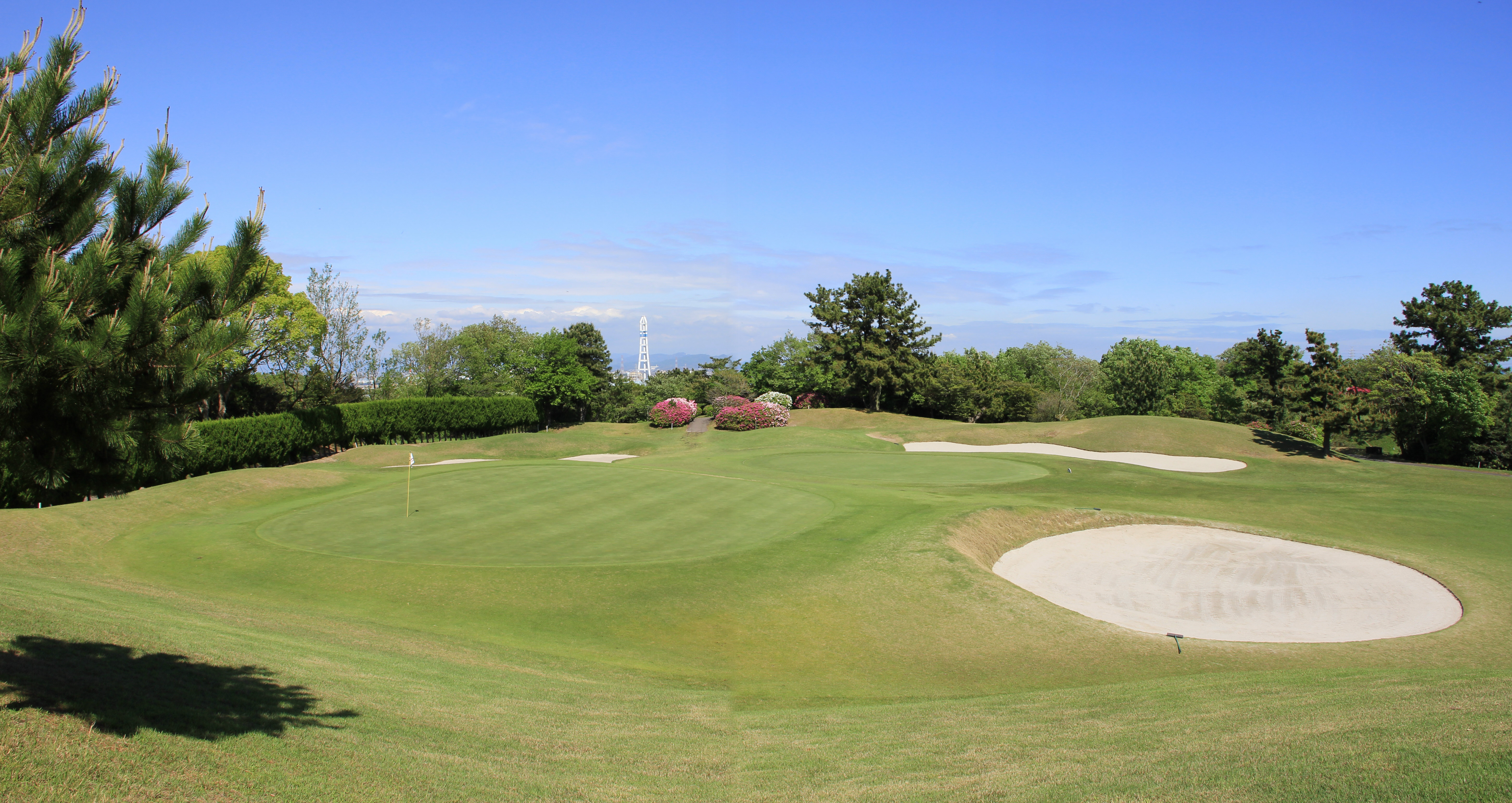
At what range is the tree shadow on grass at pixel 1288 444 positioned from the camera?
36.3m

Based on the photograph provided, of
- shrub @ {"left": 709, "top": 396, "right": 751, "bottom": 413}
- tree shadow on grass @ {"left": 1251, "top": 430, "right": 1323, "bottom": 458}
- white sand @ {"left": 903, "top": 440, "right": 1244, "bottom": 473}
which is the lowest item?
white sand @ {"left": 903, "top": 440, "right": 1244, "bottom": 473}

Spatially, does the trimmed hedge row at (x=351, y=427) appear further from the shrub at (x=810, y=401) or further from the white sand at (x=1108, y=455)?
the white sand at (x=1108, y=455)

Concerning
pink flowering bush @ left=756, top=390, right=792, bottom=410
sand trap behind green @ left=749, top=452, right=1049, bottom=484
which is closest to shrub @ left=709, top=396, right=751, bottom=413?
pink flowering bush @ left=756, top=390, right=792, bottom=410

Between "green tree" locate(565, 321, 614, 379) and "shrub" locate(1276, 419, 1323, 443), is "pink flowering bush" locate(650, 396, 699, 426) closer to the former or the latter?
"green tree" locate(565, 321, 614, 379)

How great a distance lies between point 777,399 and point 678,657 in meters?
46.4

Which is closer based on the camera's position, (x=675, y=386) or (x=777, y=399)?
(x=777, y=399)

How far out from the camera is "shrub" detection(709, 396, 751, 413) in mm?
53250

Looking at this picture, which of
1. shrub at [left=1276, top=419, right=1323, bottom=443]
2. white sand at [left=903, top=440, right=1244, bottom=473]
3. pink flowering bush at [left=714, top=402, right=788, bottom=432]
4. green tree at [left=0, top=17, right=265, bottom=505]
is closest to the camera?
green tree at [left=0, top=17, right=265, bottom=505]

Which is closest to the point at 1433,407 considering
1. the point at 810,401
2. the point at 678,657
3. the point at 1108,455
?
the point at 1108,455

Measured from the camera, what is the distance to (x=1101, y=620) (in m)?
14.2

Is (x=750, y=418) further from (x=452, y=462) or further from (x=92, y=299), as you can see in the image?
(x=92, y=299)

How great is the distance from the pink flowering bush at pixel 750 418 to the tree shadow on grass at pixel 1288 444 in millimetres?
27299

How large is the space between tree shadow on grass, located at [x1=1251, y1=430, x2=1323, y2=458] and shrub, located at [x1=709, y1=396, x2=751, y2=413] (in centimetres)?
2989

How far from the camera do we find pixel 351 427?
38.7 meters
